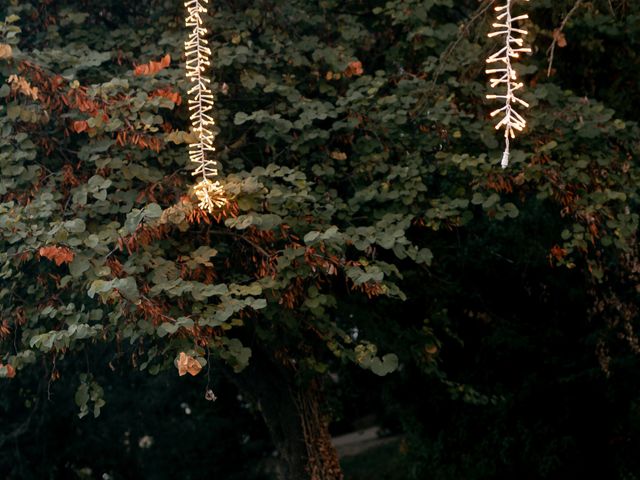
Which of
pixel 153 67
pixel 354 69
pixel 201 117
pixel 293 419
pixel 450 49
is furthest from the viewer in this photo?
pixel 293 419

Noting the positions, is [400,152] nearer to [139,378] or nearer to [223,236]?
[223,236]

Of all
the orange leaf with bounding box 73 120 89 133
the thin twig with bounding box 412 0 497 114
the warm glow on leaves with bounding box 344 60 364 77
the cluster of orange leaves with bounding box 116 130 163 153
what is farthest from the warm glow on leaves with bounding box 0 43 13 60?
the thin twig with bounding box 412 0 497 114

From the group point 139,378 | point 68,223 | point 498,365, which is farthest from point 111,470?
point 68,223

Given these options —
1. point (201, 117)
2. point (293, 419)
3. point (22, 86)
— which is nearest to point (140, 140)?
point (22, 86)

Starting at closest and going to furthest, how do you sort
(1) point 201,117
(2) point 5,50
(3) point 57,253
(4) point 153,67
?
(1) point 201,117
(3) point 57,253
(2) point 5,50
(4) point 153,67

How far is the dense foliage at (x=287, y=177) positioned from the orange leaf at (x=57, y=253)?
0.06ft

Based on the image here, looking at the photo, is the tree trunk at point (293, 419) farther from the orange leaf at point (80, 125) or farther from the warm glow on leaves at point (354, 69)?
the orange leaf at point (80, 125)

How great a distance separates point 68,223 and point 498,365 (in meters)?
6.94

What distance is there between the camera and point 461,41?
7.45 meters

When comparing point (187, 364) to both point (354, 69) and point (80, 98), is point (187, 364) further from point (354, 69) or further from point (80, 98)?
point (354, 69)

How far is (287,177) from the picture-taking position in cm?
655

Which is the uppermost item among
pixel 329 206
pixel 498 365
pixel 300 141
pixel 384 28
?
pixel 384 28

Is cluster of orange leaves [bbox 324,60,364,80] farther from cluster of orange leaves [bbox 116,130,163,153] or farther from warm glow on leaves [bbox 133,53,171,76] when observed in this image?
cluster of orange leaves [bbox 116,130,163,153]

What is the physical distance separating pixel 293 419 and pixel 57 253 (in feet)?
10.4
